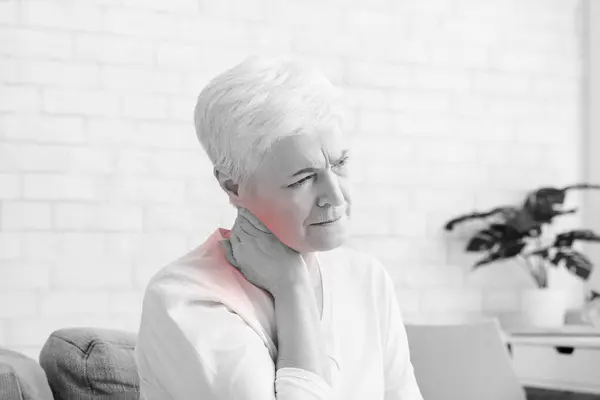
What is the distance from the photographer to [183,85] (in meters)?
3.63

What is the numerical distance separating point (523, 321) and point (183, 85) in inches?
72.5

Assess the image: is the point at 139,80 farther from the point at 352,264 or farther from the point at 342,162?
the point at 342,162

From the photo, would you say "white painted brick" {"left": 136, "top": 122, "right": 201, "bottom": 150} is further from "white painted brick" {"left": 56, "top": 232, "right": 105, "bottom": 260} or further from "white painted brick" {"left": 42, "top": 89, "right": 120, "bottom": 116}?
"white painted brick" {"left": 56, "top": 232, "right": 105, "bottom": 260}

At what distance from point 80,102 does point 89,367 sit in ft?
5.35

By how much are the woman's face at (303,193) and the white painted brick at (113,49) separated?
2.17m

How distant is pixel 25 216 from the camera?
3.36m

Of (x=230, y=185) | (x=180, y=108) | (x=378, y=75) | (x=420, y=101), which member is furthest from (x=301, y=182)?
(x=420, y=101)

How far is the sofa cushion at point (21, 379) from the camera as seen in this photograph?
184cm

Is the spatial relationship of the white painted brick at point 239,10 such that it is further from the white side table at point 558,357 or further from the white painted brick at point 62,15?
the white side table at point 558,357

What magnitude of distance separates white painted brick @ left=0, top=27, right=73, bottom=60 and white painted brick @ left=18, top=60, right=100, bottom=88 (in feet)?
0.10

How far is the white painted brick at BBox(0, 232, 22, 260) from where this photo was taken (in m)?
3.32

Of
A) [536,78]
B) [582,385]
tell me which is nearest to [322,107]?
[582,385]

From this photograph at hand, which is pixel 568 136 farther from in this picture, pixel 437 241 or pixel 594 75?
pixel 437 241

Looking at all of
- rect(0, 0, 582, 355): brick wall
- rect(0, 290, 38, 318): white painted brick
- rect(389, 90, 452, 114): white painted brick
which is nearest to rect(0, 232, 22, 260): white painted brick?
rect(0, 0, 582, 355): brick wall
